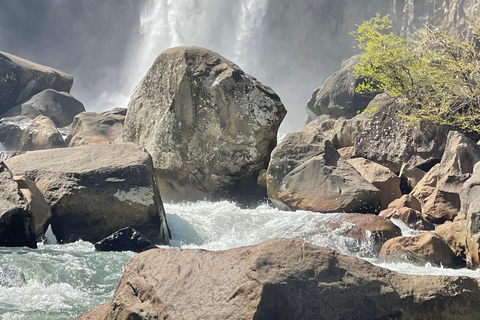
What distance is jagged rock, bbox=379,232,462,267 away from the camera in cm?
663

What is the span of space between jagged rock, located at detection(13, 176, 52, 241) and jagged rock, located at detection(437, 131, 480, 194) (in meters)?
5.55

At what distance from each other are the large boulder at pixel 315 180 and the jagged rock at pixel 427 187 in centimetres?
66

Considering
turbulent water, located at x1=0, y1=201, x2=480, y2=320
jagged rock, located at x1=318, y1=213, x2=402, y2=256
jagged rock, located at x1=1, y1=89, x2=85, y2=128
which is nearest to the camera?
turbulent water, located at x1=0, y1=201, x2=480, y2=320

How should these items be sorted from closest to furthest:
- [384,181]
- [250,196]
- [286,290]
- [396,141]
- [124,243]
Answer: [286,290], [124,243], [384,181], [250,196], [396,141]

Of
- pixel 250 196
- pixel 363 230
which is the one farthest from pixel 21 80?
pixel 363 230

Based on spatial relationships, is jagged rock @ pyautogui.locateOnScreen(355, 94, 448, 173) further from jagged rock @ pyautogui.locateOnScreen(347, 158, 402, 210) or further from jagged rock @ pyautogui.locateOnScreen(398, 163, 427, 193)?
jagged rock @ pyautogui.locateOnScreen(347, 158, 402, 210)

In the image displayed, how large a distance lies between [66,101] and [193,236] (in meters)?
15.0

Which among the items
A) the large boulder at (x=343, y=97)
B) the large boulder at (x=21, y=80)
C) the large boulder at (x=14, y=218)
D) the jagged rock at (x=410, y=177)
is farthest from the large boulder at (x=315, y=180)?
the large boulder at (x=21, y=80)

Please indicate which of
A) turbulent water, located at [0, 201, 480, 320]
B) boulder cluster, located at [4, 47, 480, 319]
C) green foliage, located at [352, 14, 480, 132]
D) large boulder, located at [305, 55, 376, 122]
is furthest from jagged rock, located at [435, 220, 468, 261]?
large boulder, located at [305, 55, 376, 122]

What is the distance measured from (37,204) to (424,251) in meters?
4.73

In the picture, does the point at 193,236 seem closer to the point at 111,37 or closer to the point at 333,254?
the point at 333,254

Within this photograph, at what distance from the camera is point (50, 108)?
68.9ft

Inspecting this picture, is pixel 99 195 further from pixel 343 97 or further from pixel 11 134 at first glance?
pixel 343 97

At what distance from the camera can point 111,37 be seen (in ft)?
131
